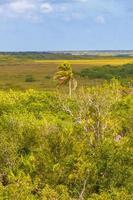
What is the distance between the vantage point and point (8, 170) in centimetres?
3466

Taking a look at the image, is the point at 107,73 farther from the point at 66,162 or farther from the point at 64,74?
the point at 66,162

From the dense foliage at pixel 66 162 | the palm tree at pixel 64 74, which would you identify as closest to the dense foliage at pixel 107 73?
the palm tree at pixel 64 74

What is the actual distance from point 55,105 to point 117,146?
1553 inches

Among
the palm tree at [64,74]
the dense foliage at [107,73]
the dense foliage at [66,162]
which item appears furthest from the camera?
the dense foliage at [107,73]

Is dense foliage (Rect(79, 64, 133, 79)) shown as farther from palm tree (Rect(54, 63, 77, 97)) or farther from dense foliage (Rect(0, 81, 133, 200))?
dense foliage (Rect(0, 81, 133, 200))

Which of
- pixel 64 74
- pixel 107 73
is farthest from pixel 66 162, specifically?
pixel 107 73

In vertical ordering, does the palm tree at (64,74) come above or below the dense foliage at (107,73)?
above

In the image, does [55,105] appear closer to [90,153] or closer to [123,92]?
[123,92]

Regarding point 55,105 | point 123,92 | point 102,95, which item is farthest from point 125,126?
point 123,92

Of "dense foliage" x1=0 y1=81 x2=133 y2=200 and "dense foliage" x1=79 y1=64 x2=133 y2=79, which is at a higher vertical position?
"dense foliage" x1=0 y1=81 x2=133 y2=200

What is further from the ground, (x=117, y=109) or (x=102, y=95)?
(x=102, y=95)

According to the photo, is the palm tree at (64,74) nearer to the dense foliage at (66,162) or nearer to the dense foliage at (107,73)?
the dense foliage at (66,162)

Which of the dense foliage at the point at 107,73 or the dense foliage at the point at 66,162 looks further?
the dense foliage at the point at 107,73

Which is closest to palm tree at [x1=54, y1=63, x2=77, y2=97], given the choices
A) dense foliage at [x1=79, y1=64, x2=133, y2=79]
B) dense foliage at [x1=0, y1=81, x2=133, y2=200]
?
dense foliage at [x1=0, y1=81, x2=133, y2=200]
